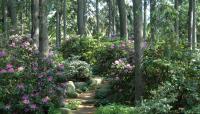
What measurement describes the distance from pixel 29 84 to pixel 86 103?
7.25 feet

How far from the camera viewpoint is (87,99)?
12.3 metres

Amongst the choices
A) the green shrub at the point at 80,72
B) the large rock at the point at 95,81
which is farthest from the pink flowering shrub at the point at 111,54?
the green shrub at the point at 80,72

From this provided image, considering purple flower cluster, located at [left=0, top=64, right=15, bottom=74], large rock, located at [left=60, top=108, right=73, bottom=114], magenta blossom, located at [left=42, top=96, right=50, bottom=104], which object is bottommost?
large rock, located at [left=60, top=108, right=73, bottom=114]

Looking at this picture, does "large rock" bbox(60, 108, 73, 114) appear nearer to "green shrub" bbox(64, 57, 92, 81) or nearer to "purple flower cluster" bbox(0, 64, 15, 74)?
"purple flower cluster" bbox(0, 64, 15, 74)

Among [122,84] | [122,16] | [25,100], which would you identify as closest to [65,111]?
[25,100]

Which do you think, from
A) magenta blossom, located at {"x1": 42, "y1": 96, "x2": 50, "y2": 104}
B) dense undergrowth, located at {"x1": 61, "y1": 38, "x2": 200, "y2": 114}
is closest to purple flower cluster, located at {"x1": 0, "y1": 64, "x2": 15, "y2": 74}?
magenta blossom, located at {"x1": 42, "y1": 96, "x2": 50, "y2": 104}

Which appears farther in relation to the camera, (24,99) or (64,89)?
(64,89)

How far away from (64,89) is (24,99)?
1222 millimetres

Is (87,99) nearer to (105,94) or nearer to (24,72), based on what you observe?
(105,94)

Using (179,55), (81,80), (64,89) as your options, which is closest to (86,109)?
(64,89)

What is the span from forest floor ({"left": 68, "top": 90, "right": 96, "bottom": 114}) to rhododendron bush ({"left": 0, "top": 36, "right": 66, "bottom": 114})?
2.28 ft

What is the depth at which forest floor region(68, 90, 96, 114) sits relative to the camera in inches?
421

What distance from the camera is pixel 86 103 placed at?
464 inches

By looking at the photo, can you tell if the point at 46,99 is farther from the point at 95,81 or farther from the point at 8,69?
the point at 95,81
